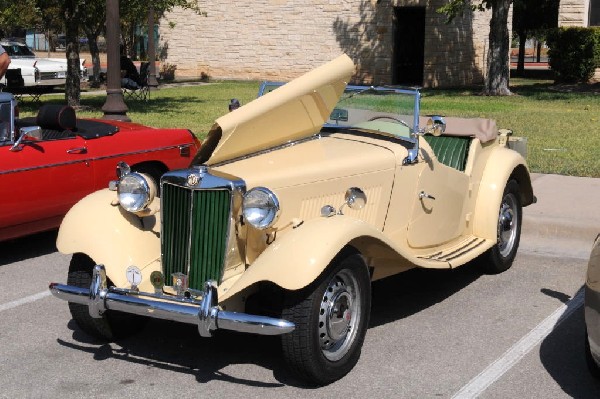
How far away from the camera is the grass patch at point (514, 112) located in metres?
12.4

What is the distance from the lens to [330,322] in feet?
15.6

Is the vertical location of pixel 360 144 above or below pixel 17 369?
above

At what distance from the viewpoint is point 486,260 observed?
6941 mm

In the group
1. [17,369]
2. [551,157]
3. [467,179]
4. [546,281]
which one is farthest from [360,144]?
[551,157]

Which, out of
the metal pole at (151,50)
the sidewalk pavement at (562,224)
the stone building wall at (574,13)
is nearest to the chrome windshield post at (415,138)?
the sidewalk pavement at (562,224)

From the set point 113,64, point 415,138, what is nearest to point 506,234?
point 415,138

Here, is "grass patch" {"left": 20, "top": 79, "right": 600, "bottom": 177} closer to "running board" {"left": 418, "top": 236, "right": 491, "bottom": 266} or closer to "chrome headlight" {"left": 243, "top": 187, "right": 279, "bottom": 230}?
"running board" {"left": 418, "top": 236, "right": 491, "bottom": 266}

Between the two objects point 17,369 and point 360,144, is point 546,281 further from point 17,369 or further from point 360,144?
→ point 17,369

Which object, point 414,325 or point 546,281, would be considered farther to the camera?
point 546,281

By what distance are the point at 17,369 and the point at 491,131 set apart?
13.7ft

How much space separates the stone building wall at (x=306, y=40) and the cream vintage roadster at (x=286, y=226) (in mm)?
23010

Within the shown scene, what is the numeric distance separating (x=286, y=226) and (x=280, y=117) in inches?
31.8

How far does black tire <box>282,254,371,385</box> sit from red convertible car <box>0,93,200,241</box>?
3.65 meters

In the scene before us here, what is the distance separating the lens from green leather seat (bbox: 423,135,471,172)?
22.5 ft
